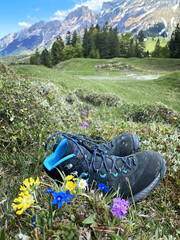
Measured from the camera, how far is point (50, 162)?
1.55 meters

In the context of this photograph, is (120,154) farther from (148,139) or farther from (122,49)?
(122,49)

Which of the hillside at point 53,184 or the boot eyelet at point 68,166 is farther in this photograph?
the boot eyelet at point 68,166

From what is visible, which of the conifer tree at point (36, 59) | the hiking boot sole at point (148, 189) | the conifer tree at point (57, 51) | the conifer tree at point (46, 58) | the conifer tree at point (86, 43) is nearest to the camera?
the hiking boot sole at point (148, 189)

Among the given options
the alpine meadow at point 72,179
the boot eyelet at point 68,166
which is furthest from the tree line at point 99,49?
the boot eyelet at point 68,166

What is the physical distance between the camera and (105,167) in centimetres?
172

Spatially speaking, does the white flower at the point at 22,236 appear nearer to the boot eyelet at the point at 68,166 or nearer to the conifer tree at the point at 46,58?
the boot eyelet at the point at 68,166

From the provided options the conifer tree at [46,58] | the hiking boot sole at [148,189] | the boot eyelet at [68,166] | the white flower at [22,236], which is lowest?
the hiking boot sole at [148,189]

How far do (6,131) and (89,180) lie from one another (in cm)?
133

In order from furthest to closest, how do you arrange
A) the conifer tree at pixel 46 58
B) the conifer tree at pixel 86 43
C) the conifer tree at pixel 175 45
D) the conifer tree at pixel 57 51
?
the conifer tree at pixel 86 43
the conifer tree at pixel 57 51
the conifer tree at pixel 46 58
the conifer tree at pixel 175 45

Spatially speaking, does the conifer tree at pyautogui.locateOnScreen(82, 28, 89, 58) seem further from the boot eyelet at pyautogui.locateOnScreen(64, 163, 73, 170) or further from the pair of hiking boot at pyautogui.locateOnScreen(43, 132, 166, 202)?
the boot eyelet at pyautogui.locateOnScreen(64, 163, 73, 170)

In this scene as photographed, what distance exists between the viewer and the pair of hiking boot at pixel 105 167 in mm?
1547

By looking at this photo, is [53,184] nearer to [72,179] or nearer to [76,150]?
[72,179]

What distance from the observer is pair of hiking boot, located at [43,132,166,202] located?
1.55 metres

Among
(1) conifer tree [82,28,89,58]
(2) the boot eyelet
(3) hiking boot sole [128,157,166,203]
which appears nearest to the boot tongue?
(2) the boot eyelet
